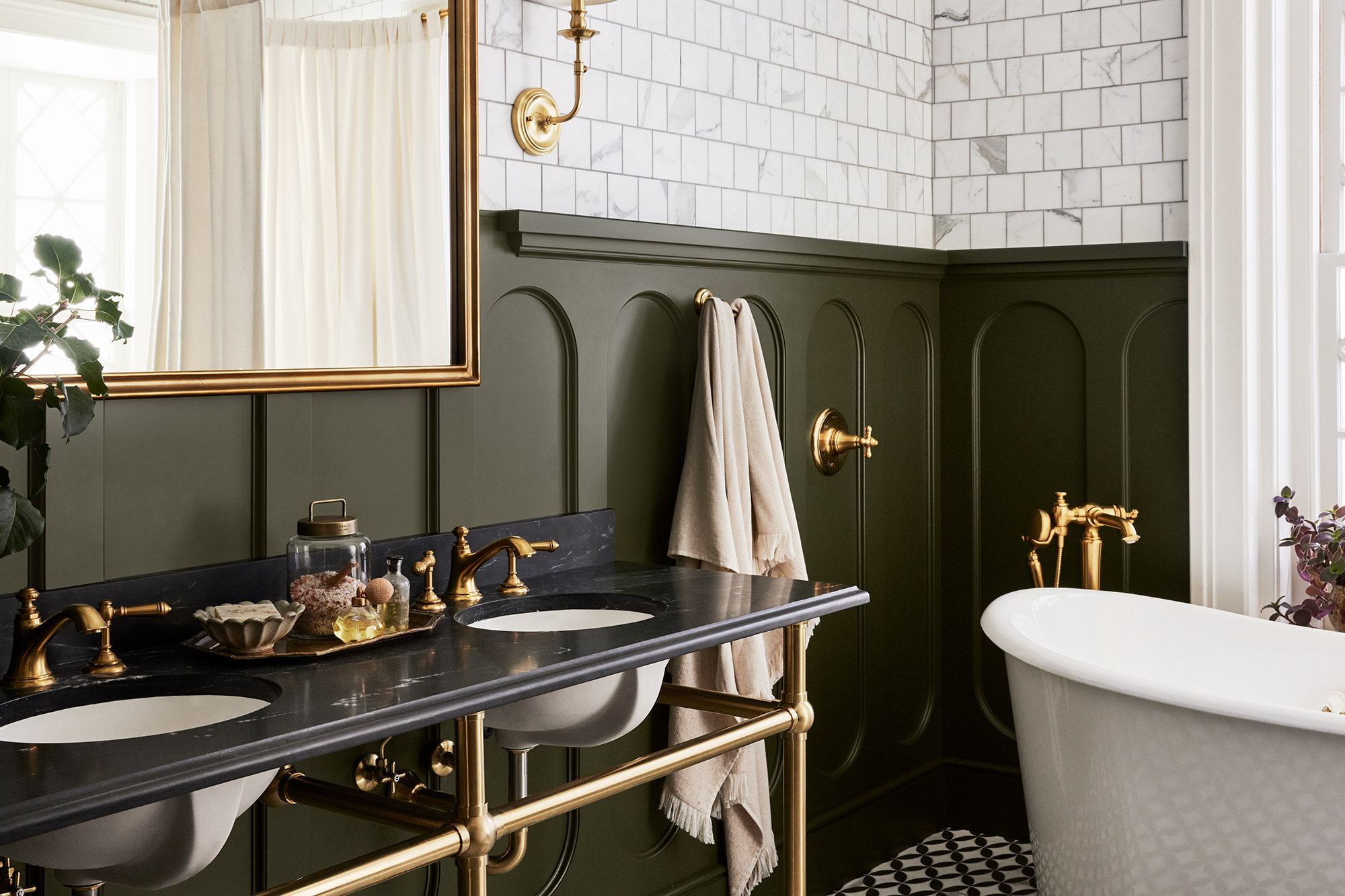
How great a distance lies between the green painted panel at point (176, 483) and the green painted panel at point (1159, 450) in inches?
96.3

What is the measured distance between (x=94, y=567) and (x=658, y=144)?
4.99 feet

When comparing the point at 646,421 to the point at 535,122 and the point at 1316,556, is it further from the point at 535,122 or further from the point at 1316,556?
the point at 1316,556

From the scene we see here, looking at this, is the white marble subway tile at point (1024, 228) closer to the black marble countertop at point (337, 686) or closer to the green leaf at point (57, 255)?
the black marble countertop at point (337, 686)

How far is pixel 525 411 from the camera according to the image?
2.46 metres

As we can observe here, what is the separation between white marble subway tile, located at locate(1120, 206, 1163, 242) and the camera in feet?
11.3

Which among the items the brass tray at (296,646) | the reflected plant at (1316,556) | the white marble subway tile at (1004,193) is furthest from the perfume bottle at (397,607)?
the white marble subway tile at (1004,193)

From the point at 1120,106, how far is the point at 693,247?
1459 mm

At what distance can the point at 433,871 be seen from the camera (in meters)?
2.33

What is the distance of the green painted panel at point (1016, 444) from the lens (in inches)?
142

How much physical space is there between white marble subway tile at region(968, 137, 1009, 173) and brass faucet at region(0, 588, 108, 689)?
2.87 metres

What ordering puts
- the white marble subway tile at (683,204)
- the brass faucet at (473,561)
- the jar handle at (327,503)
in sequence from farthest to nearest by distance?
the white marble subway tile at (683,204)
the brass faucet at (473,561)
the jar handle at (327,503)

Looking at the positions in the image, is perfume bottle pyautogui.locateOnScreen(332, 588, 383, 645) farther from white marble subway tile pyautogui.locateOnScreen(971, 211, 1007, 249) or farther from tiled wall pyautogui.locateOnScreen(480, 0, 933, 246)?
white marble subway tile pyautogui.locateOnScreen(971, 211, 1007, 249)

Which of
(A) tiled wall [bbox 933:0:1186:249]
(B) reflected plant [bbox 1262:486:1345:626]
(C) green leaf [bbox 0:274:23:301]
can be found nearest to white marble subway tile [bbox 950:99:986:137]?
(A) tiled wall [bbox 933:0:1186:249]

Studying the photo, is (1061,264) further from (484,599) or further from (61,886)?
(61,886)
